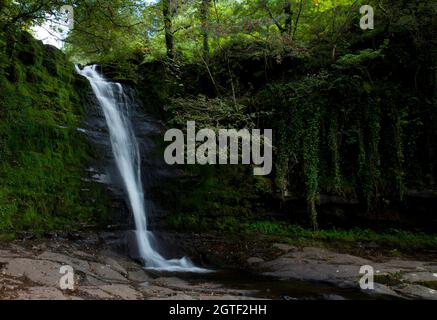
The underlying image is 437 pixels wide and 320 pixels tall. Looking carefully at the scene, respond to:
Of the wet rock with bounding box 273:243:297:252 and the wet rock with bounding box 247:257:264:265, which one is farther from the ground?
the wet rock with bounding box 273:243:297:252

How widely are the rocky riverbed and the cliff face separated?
84 centimetres

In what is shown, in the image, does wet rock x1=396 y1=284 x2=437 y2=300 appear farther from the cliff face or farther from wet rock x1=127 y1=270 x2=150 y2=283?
the cliff face

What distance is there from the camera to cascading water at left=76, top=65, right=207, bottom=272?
330 inches

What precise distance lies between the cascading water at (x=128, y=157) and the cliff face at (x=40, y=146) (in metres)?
0.76

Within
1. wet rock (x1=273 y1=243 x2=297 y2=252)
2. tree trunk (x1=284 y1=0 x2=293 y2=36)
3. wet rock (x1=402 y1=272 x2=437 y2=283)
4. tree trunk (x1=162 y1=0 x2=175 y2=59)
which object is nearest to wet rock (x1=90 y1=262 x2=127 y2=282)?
wet rock (x1=273 y1=243 x2=297 y2=252)

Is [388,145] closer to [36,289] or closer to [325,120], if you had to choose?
[325,120]

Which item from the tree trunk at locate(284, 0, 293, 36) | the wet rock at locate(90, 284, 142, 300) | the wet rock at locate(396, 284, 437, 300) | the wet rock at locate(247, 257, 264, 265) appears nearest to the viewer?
the wet rock at locate(90, 284, 142, 300)

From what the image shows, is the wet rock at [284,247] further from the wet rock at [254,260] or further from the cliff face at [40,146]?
the cliff face at [40,146]

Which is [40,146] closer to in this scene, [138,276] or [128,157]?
[128,157]

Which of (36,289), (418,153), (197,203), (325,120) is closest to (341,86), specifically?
(325,120)

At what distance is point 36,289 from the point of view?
14.8 ft

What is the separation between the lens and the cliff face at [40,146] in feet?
25.9

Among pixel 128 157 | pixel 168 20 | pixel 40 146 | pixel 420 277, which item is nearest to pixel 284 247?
pixel 420 277

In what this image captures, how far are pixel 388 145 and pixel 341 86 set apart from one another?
213 centimetres
